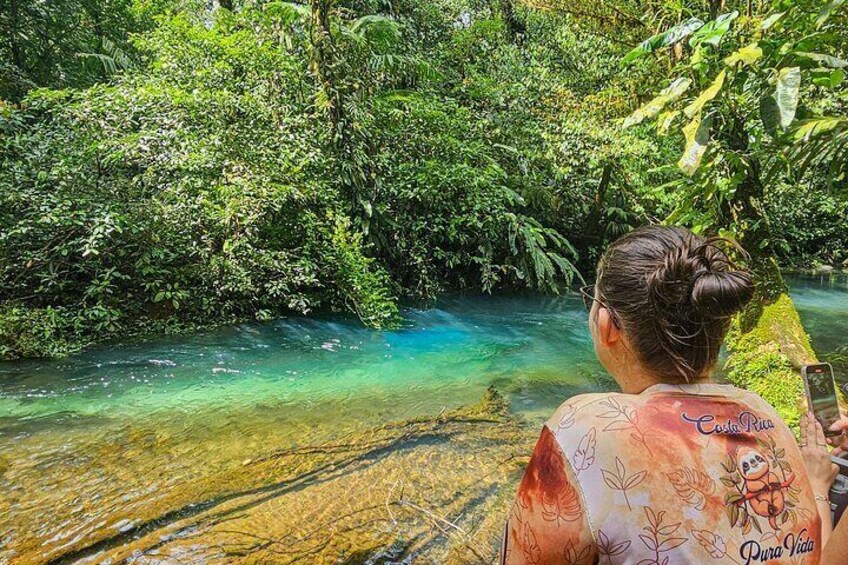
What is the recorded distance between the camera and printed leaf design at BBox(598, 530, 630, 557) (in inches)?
39.5

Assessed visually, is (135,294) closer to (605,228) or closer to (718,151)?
(718,151)

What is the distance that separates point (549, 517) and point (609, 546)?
12 cm

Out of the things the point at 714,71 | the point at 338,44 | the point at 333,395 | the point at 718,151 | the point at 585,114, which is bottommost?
the point at 333,395

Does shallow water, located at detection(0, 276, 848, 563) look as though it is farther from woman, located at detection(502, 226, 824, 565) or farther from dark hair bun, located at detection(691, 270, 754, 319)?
dark hair bun, located at detection(691, 270, 754, 319)

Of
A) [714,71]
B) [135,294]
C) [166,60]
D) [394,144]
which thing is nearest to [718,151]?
[714,71]

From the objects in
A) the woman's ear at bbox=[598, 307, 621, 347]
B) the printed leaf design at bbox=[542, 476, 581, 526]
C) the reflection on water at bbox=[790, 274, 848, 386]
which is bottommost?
the reflection on water at bbox=[790, 274, 848, 386]

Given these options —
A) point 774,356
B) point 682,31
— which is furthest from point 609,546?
point 774,356

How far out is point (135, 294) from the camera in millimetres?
7852

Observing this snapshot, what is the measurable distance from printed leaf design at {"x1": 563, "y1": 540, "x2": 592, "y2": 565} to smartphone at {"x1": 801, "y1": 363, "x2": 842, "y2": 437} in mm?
1098

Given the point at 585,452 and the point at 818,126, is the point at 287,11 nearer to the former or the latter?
the point at 818,126

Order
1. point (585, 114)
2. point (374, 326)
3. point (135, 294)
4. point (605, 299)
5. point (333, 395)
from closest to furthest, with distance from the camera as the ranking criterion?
point (605, 299)
point (333, 395)
point (135, 294)
point (374, 326)
point (585, 114)

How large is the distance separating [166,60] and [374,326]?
5.55 metres

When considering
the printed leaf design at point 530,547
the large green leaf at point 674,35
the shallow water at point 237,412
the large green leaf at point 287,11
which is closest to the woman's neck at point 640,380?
the printed leaf design at point 530,547

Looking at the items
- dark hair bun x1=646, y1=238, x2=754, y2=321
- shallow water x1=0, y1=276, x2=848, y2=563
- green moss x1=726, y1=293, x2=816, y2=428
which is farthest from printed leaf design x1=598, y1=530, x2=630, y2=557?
green moss x1=726, y1=293, x2=816, y2=428
